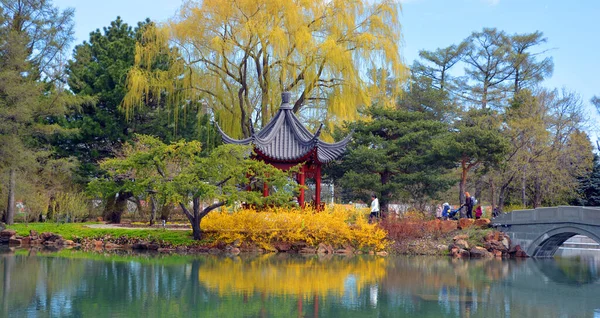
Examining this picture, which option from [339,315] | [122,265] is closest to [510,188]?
[122,265]

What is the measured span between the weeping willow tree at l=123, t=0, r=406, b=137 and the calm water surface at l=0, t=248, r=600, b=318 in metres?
8.02

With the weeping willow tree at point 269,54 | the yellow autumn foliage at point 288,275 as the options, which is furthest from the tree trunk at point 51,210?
the yellow autumn foliage at point 288,275

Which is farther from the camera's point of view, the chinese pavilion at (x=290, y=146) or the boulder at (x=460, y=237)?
the chinese pavilion at (x=290, y=146)

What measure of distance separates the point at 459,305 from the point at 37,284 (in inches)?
270

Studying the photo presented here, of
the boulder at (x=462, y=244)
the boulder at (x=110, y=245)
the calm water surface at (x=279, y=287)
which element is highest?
the boulder at (x=462, y=244)

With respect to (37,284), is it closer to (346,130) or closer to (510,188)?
(346,130)

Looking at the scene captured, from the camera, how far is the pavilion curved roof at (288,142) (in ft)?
60.4

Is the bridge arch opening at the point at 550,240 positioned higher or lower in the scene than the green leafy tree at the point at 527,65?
lower

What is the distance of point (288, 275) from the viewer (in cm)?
1211

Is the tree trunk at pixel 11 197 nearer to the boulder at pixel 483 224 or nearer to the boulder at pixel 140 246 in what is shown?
the boulder at pixel 140 246

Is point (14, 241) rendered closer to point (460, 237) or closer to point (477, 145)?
point (460, 237)

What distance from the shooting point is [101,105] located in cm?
2278

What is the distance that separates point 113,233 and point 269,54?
8.14 m

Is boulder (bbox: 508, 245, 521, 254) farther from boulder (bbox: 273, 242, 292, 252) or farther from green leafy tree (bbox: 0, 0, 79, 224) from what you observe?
green leafy tree (bbox: 0, 0, 79, 224)
